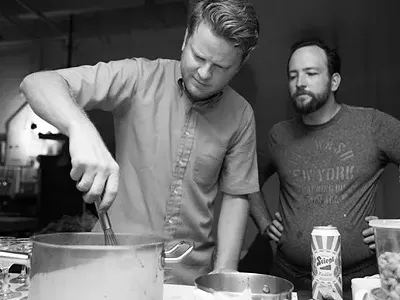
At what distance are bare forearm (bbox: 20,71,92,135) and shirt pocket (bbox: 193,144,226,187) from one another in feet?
1.45

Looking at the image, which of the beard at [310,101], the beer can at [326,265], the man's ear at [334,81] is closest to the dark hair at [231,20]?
the beer can at [326,265]

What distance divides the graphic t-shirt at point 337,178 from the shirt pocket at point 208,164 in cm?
59

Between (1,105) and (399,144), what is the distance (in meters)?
2.14

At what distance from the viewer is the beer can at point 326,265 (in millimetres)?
865

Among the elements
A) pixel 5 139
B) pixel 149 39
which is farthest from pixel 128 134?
pixel 5 139

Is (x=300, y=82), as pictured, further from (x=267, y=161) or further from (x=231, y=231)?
(x=231, y=231)

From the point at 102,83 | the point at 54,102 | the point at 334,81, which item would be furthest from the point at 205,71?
the point at 334,81

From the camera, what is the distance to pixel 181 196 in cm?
117

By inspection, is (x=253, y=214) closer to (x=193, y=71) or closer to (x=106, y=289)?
(x=193, y=71)

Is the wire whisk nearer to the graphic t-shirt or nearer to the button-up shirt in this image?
the button-up shirt

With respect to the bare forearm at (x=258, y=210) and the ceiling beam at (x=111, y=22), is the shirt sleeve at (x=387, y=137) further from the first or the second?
the ceiling beam at (x=111, y=22)

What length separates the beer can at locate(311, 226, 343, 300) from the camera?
2.84 feet

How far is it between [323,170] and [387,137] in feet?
0.93

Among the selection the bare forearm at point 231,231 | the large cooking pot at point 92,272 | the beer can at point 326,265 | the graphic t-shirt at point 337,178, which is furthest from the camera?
the graphic t-shirt at point 337,178
